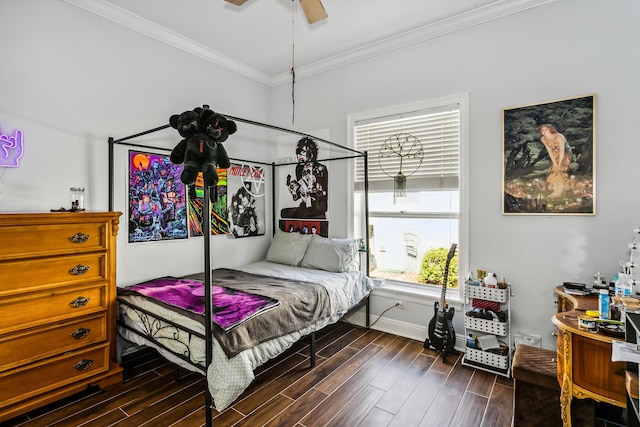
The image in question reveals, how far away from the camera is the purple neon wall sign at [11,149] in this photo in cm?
221

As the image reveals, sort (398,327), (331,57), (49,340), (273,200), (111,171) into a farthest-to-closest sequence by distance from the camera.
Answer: (273,200) → (331,57) → (398,327) → (111,171) → (49,340)

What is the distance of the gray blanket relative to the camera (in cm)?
192

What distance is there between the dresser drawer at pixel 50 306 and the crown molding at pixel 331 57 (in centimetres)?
216

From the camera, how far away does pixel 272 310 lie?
223 cm

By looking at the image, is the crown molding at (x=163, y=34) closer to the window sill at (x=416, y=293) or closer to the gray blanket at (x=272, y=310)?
the gray blanket at (x=272, y=310)

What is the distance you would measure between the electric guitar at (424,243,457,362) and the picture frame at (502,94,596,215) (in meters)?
0.69

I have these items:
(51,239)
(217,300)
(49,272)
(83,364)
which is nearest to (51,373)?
(83,364)

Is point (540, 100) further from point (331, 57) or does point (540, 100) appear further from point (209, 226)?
point (209, 226)

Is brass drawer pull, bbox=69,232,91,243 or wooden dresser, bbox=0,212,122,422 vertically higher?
brass drawer pull, bbox=69,232,91,243

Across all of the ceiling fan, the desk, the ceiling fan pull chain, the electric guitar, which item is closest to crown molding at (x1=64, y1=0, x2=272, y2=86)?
the ceiling fan pull chain

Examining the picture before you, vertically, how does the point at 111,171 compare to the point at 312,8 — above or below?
below

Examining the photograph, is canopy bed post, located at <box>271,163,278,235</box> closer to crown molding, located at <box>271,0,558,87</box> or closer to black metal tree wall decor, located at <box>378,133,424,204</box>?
crown molding, located at <box>271,0,558,87</box>

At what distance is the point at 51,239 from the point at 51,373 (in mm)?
835

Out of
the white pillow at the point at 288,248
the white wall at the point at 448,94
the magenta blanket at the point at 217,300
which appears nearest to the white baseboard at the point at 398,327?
the white wall at the point at 448,94
